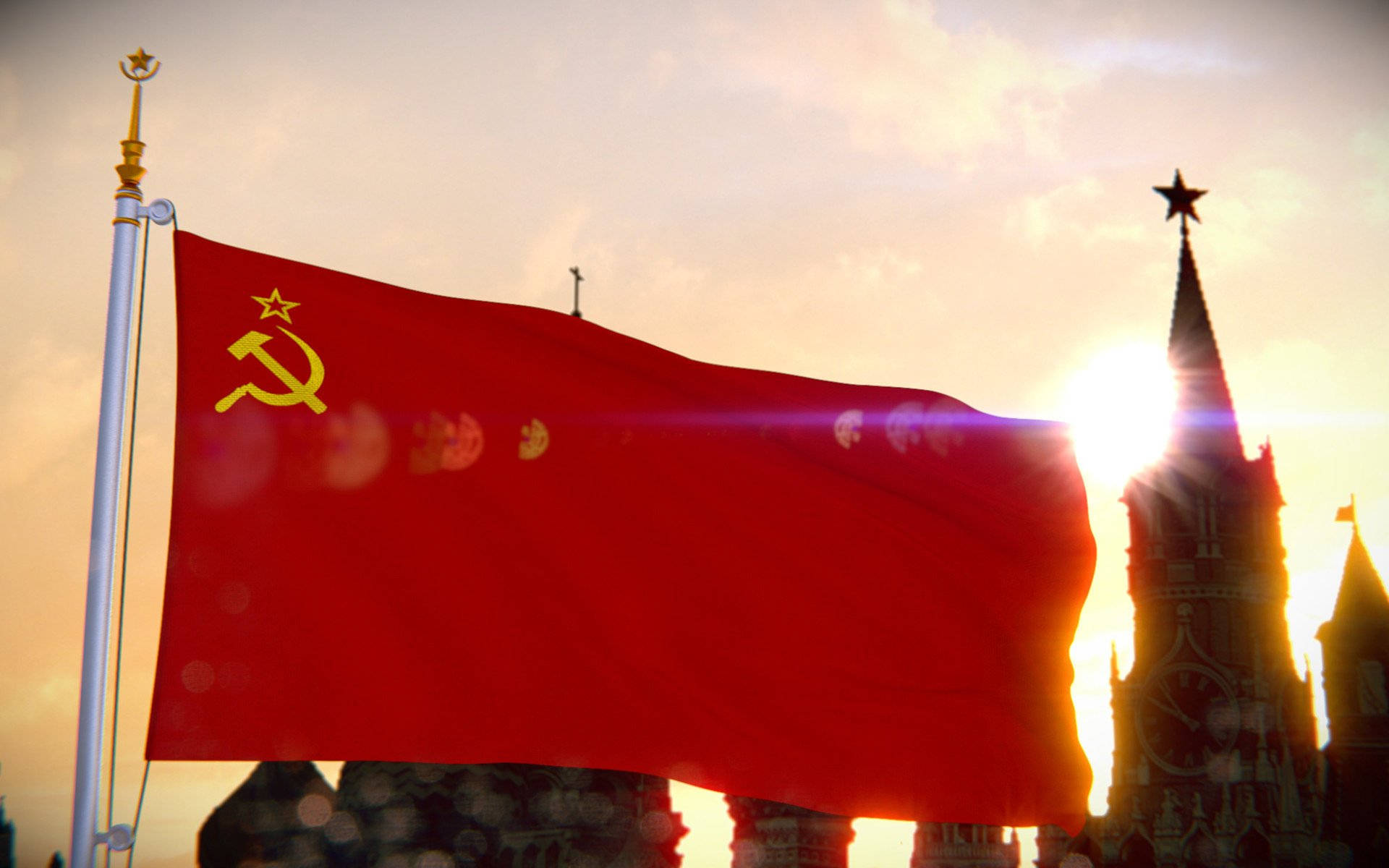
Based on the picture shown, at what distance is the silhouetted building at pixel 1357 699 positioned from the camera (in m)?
82.7

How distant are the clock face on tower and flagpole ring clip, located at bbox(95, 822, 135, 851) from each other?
3116 inches

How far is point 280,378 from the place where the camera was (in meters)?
9.05

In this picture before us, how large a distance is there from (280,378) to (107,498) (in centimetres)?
183

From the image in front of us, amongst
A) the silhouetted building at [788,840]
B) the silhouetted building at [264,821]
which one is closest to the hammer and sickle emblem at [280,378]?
the silhouetted building at [264,821]

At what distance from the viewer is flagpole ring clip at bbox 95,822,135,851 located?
7.04m

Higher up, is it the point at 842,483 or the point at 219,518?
the point at 842,483

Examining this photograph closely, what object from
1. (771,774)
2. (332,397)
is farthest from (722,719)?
(332,397)

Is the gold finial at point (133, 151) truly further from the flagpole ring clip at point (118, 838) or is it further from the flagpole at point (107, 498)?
the flagpole ring clip at point (118, 838)

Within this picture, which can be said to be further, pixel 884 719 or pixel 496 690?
pixel 884 719

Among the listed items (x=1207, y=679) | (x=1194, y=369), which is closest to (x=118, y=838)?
(x=1207, y=679)

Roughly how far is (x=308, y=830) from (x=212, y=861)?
220 centimetres

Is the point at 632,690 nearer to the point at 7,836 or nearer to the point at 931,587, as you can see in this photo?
the point at 931,587

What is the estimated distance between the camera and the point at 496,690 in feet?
29.7

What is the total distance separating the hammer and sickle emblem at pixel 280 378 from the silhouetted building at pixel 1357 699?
85109 millimetres
